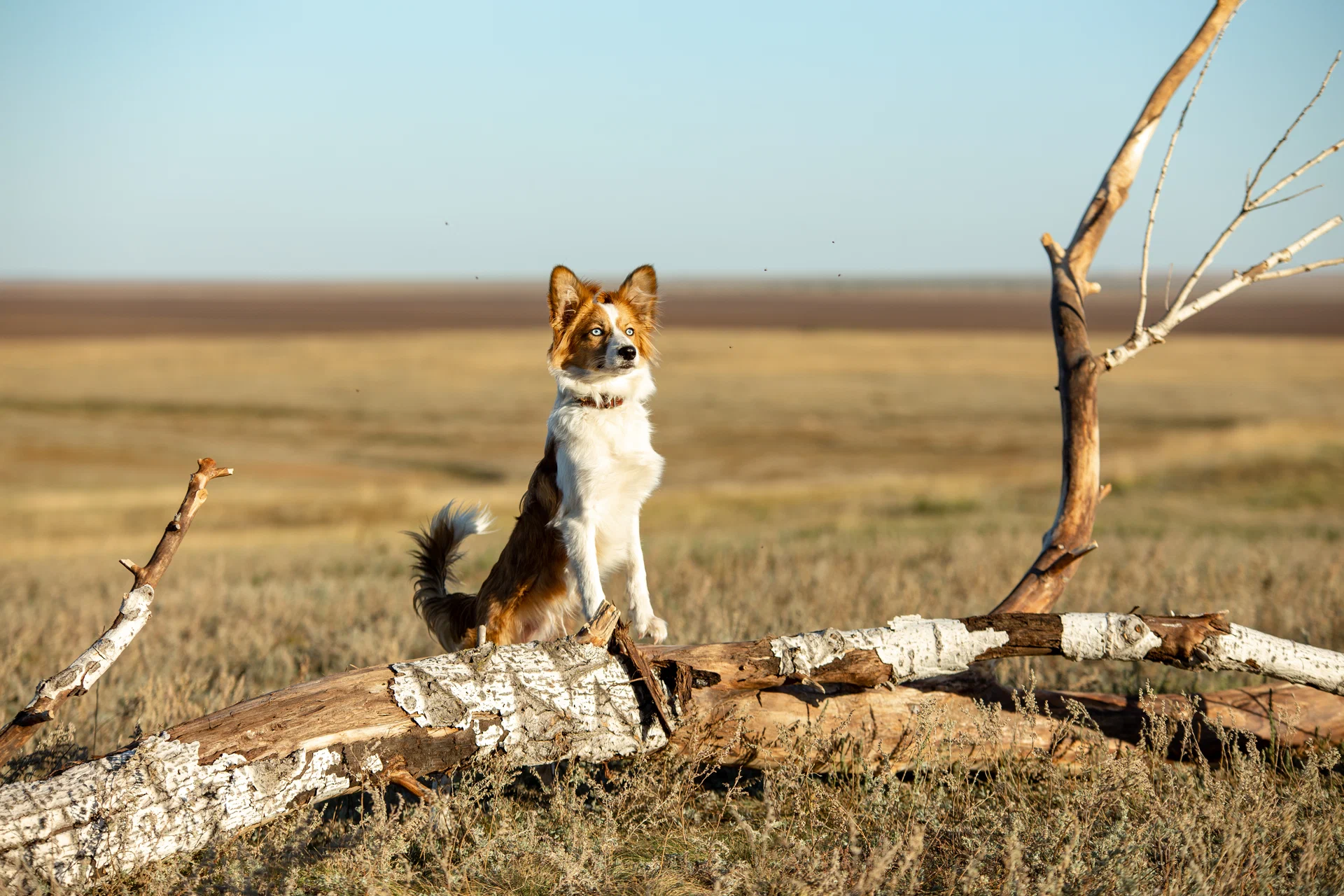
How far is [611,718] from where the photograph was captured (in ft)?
13.8

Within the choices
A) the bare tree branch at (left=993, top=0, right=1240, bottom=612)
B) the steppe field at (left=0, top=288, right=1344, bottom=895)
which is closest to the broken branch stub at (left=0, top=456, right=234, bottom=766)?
the steppe field at (left=0, top=288, right=1344, bottom=895)

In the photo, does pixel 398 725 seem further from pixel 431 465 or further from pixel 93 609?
pixel 431 465

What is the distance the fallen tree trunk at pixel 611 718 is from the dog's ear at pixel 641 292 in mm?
1440

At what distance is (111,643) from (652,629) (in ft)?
7.30

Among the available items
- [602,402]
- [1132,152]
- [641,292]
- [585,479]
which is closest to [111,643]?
[585,479]

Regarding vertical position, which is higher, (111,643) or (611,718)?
(111,643)

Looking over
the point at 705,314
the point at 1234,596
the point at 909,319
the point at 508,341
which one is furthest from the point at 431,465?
the point at 705,314

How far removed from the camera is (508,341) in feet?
236

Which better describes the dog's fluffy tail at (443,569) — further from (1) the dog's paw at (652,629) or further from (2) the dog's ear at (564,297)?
(2) the dog's ear at (564,297)

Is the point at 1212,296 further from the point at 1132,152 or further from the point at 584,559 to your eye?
the point at 584,559

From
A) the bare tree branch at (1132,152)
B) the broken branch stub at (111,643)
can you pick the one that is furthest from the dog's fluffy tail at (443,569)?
the bare tree branch at (1132,152)

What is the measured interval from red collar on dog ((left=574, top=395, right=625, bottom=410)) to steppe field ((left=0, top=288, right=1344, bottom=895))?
1569mm

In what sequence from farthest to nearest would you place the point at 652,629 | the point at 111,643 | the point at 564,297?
the point at 652,629 → the point at 564,297 → the point at 111,643

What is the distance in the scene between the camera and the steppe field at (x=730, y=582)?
377 centimetres
